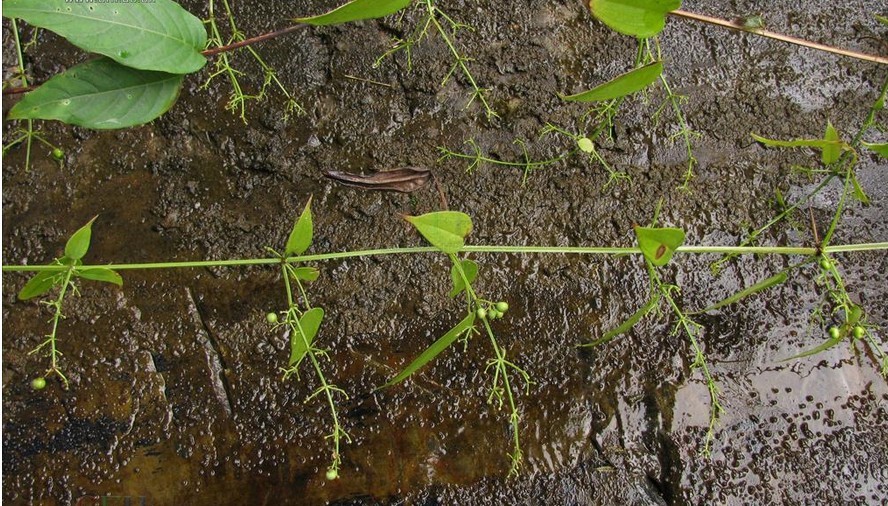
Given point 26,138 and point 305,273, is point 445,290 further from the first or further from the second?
point 26,138

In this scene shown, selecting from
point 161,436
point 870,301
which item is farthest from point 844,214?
point 161,436

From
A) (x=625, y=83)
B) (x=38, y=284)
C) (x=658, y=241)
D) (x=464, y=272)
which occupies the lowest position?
(x=38, y=284)

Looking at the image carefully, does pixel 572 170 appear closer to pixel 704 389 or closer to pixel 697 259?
pixel 697 259

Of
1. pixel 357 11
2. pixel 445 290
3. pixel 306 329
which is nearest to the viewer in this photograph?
pixel 357 11

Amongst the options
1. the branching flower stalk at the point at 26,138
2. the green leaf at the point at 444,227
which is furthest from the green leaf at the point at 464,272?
the branching flower stalk at the point at 26,138

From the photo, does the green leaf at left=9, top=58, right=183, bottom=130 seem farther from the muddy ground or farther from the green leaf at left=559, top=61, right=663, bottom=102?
the green leaf at left=559, top=61, right=663, bottom=102

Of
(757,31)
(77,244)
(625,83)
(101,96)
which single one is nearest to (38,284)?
(77,244)

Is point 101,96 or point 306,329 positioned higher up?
point 101,96
